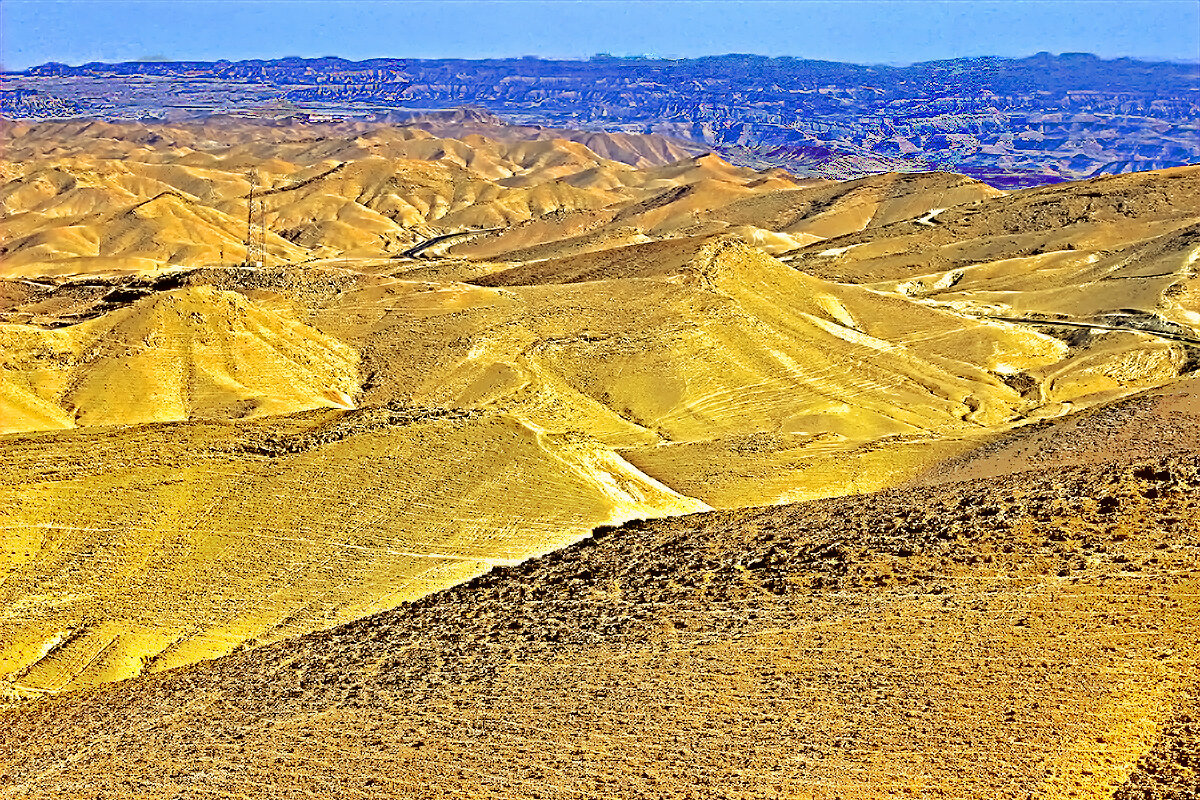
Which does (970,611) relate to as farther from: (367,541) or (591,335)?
(591,335)

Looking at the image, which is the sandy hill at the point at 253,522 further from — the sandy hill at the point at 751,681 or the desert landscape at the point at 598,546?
the sandy hill at the point at 751,681

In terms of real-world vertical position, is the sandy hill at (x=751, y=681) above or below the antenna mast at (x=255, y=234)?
above

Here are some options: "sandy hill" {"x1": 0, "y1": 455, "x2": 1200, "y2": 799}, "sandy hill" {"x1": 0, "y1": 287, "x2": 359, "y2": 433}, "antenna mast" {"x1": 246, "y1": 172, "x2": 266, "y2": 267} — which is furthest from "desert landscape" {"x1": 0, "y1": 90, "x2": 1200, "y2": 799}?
"antenna mast" {"x1": 246, "y1": 172, "x2": 266, "y2": 267}

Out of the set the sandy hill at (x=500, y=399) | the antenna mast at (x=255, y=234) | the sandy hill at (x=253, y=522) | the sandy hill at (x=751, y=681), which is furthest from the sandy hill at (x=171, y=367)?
the antenna mast at (x=255, y=234)

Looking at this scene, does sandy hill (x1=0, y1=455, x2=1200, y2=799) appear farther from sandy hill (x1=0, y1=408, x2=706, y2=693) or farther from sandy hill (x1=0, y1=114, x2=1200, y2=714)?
sandy hill (x1=0, y1=114, x2=1200, y2=714)

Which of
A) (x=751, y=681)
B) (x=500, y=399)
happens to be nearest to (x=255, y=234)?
(x=500, y=399)

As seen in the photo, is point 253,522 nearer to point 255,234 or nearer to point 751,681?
point 751,681
